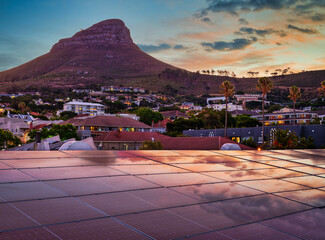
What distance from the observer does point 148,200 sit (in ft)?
23.2

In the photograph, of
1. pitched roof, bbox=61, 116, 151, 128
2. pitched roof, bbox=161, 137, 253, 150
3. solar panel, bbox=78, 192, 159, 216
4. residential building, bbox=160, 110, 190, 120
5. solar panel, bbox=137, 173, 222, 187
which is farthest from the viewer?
residential building, bbox=160, 110, 190, 120

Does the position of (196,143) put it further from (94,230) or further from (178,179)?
(94,230)

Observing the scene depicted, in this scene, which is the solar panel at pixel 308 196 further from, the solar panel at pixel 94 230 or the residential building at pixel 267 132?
the residential building at pixel 267 132

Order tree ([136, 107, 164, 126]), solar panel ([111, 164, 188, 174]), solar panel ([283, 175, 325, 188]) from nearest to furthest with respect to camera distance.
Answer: solar panel ([111, 164, 188, 174]), solar panel ([283, 175, 325, 188]), tree ([136, 107, 164, 126])

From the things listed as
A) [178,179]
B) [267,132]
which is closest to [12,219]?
[178,179]

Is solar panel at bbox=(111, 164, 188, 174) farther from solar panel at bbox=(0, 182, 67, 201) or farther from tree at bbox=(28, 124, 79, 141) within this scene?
tree at bbox=(28, 124, 79, 141)

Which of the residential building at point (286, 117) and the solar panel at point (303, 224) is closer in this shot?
the solar panel at point (303, 224)

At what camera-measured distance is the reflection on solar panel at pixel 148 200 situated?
5281 mm

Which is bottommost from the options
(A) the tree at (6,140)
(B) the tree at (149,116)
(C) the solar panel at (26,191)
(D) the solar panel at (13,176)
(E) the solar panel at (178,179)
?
(A) the tree at (6,140)

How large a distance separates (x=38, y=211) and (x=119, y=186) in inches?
100

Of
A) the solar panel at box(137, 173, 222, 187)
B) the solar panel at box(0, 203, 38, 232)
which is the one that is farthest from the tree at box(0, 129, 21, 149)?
the solar panel at box(0, 203, 38, 232)

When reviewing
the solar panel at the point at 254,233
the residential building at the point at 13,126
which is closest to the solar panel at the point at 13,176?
the solar panel at the point at 254,233

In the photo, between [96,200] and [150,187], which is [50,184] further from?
[150,187]

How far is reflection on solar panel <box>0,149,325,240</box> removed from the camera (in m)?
5.28
